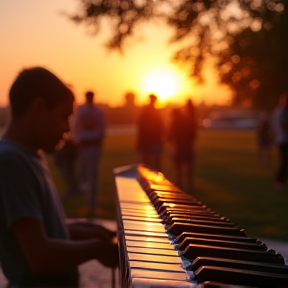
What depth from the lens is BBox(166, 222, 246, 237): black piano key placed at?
211 centimetres

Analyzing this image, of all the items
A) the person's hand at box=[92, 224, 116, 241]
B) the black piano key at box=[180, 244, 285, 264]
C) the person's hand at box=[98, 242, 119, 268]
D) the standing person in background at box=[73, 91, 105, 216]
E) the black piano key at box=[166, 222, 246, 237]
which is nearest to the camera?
the black piano key at box=[180, 244, 285, 264]

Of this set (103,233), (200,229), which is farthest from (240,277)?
(103,233)

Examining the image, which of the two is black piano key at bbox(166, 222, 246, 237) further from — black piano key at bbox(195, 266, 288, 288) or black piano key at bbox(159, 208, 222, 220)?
black piano key at bbox(195, 266, 288, 288)

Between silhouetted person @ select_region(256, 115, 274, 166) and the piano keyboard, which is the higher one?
the piano keyboard

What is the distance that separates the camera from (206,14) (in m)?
12.7

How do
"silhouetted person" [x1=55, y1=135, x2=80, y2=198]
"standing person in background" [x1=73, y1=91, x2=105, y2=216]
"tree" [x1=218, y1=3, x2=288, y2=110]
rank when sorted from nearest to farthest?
1. "standing person in background" [x1=73, y1=91, x2=105, y2=216]
2. "tree" [x1=218, y1=3, x2=288, y2=110]
3. "silhouetted person" [x1=55, y1=135, x2=80, y2=198]

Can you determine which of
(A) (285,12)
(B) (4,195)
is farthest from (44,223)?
(A) (285,12)

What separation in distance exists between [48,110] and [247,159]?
2311 cm

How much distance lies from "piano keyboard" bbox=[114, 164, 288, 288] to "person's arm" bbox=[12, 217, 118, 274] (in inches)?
11.2

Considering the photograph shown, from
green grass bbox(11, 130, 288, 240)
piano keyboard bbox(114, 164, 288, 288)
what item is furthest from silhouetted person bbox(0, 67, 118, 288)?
green grass bbox(11, 130, 288, 240)

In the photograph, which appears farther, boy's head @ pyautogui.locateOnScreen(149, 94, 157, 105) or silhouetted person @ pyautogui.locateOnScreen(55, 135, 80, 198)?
silhouetted person @ pyautogui.locateOnScreen(55, 135, 80, 198)

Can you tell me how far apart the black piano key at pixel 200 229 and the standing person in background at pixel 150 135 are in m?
10.1

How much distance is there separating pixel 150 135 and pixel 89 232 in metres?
9.13

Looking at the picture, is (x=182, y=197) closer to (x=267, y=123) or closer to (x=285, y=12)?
(x=285, y=12)
